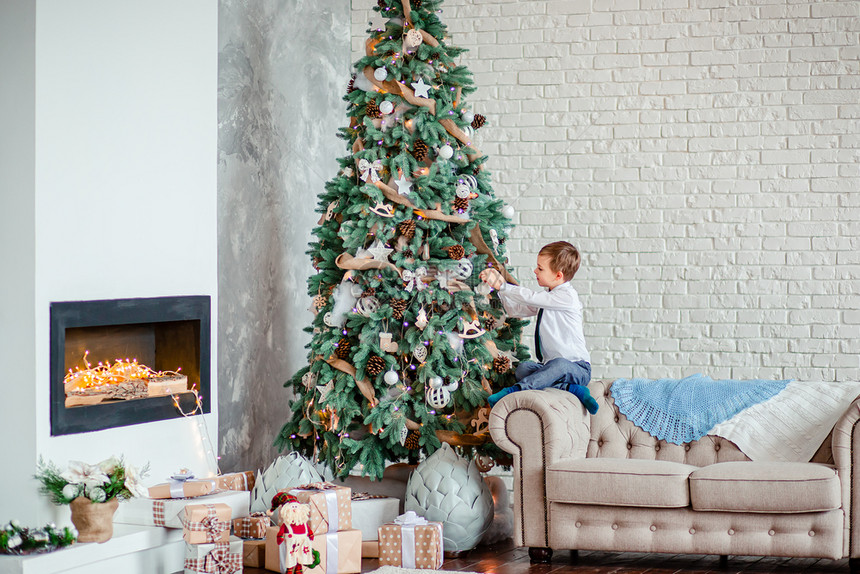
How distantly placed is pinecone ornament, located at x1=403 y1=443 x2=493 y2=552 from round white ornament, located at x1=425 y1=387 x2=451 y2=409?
0.66 ft

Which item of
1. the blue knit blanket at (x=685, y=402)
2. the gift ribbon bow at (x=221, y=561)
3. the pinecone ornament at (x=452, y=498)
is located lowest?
the gift ribbon bow at (x=221, y=561)

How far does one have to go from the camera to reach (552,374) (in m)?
4.20

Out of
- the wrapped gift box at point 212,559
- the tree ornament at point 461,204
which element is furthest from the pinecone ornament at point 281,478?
the tree ornament at point 461,204

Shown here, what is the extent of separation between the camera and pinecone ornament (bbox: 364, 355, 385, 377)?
4254mm

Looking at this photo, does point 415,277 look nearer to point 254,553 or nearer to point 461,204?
point 461,204

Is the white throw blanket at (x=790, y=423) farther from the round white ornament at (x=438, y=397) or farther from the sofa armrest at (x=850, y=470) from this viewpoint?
the round white ornament at (x=438, y=397)

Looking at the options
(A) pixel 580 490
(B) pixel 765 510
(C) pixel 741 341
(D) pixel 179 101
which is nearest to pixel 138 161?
(D) pixel 179 101

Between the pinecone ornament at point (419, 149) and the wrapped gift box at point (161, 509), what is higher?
the pinecone ornament at point (419, 149)

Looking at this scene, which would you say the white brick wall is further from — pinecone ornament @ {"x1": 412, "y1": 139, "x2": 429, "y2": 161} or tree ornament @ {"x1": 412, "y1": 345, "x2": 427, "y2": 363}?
tree ornament @ {"x1": 412, "y1": 345, "x2": 427, "y2": 363}

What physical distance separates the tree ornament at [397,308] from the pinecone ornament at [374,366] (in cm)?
21

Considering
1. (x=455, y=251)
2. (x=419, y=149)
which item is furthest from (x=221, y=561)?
(x=419, y=149)

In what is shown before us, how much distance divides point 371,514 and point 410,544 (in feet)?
1.09

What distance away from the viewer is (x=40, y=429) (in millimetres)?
3406

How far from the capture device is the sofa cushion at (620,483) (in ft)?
12.2
